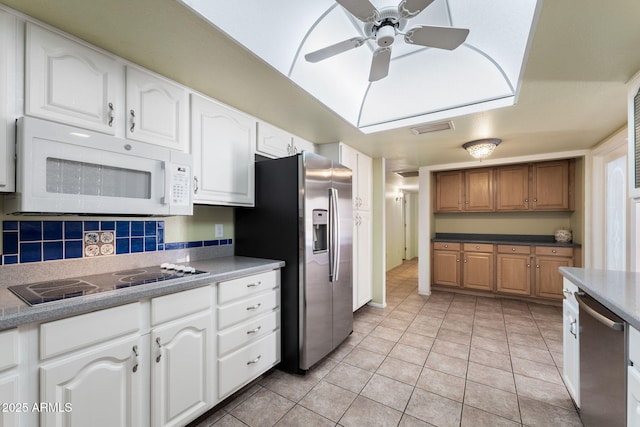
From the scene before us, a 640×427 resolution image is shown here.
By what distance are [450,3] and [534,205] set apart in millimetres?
3472

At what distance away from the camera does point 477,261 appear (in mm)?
4281

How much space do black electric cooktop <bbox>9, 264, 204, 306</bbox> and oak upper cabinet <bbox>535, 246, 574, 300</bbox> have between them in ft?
14.7

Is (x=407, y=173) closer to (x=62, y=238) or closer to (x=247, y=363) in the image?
(x=247, y=363)

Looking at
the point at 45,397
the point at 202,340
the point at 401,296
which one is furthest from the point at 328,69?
the point at 401,296

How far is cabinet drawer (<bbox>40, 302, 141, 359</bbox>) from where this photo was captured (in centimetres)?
104

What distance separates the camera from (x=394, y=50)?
7.52ft

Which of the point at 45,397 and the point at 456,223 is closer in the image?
the point at 45,397

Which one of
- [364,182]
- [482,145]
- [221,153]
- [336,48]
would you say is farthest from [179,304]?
[482,145]

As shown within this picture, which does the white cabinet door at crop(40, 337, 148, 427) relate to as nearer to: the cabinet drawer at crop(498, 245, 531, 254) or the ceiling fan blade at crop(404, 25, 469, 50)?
the ceiling fan blade at crop(404, 25, 469, 50)

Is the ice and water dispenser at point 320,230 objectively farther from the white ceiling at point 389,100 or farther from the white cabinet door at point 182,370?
the white cabinet door at point 182,370

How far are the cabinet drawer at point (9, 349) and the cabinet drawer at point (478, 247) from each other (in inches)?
190

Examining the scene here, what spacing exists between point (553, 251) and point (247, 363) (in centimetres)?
427

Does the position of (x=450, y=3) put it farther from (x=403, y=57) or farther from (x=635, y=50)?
(x=635, y=50)

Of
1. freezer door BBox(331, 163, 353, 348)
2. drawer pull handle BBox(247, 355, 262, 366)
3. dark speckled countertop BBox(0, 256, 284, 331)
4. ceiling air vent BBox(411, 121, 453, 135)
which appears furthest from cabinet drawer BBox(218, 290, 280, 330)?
ceiling air vent BBox(411, 121, 453, 135)
